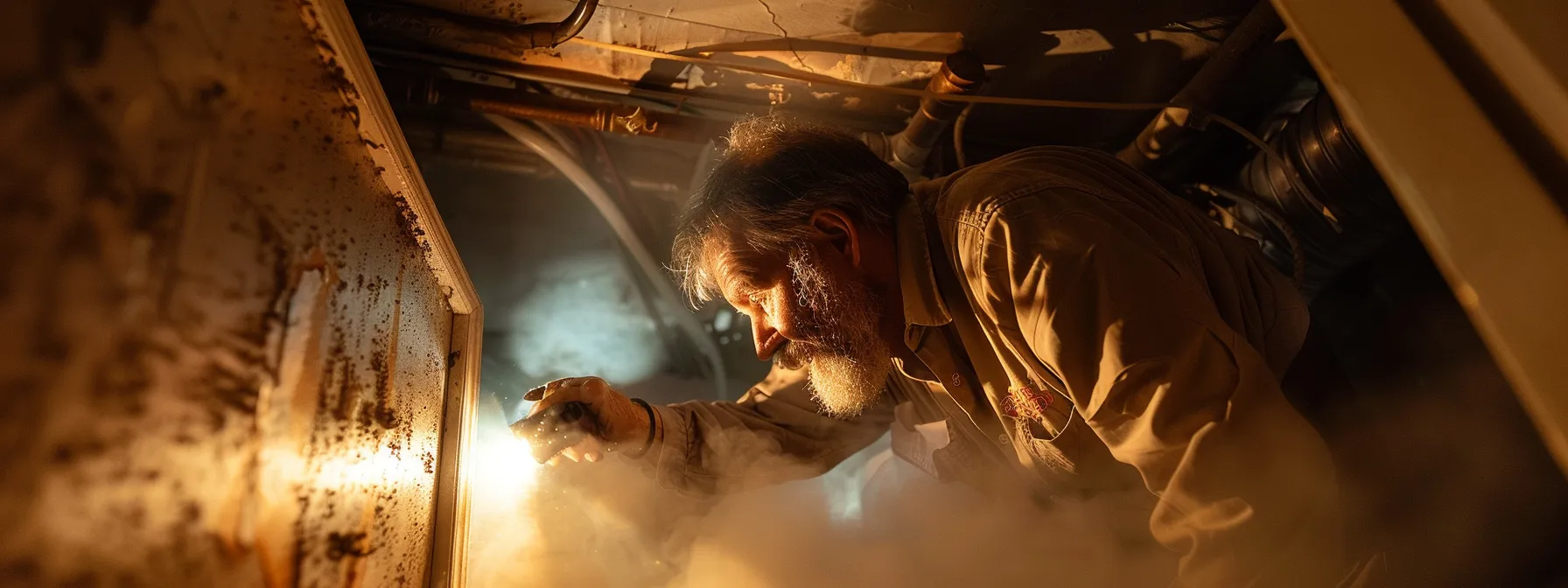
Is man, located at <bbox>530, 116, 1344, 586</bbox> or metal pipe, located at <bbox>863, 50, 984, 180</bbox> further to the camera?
metal pipe, located at <bbox>863, 50, 984, 180</bbox>

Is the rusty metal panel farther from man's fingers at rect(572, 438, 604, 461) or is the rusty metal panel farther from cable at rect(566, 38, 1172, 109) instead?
cable at rect(566, 38, 1172, 109)

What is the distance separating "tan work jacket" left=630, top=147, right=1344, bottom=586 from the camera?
0.84 m

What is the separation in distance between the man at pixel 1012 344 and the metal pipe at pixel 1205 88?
1.73 feet

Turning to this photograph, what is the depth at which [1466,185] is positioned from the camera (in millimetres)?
433

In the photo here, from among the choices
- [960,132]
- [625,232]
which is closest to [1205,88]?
[960,132]

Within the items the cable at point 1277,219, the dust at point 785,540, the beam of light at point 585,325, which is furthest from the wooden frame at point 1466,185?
the beam of light at point 585,325

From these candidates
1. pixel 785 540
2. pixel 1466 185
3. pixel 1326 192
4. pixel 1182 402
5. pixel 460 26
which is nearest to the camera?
pixel 1466 185

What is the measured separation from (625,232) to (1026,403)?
1.16m

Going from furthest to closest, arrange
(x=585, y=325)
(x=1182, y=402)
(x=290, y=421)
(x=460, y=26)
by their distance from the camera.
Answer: (x=585, y=325)
(x=460, y=26)
(x=1182, y=402)
(x=290, y=421)

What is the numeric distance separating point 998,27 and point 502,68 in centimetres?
109

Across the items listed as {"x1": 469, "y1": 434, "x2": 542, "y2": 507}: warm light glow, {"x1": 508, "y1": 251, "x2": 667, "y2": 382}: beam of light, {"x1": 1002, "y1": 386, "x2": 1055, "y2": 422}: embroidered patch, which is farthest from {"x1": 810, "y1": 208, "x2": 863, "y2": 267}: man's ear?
{"x1": 508, "y1": 251, "x2": 667, "y2": 382}: beam of light

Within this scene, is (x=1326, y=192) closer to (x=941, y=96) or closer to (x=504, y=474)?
(x=941, y=96)

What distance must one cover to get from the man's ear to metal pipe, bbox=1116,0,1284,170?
34.9 inches

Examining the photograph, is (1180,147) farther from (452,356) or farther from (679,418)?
(452,356)
